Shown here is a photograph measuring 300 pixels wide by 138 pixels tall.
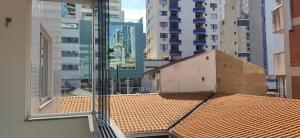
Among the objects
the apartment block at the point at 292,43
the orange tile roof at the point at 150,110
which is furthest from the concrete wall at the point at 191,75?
the apartment block at the point at 292,43

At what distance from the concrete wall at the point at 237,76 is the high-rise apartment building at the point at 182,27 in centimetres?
2109

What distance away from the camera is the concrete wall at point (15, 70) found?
3.54 metres

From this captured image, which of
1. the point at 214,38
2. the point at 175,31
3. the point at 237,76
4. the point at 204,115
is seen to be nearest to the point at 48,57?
the point at 204,115

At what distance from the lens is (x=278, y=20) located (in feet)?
36.0

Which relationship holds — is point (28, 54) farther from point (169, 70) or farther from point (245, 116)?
point (169, 70)

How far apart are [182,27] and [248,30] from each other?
723 cm

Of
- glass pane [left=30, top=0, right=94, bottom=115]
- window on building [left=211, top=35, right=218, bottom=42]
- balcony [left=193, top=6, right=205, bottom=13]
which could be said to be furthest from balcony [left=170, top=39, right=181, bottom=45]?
glass pane [left=30, top=0, right=94, bottom=115]

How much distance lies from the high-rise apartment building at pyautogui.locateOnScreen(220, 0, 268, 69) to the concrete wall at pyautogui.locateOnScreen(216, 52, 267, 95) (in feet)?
60.2

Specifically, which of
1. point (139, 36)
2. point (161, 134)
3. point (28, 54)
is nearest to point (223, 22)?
point (139, 36)

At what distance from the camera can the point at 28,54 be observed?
3.63m

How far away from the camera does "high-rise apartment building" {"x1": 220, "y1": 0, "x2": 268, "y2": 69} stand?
35750mm

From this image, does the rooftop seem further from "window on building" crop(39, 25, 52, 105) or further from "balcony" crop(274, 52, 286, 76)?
"window on building" crop(39, 25, 52, 105)

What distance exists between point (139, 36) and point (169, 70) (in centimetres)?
1668

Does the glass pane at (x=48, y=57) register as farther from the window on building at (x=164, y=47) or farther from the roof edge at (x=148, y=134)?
the window on building at (x=164, y=47)
